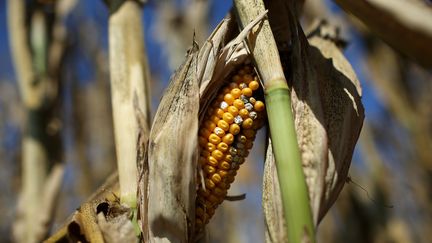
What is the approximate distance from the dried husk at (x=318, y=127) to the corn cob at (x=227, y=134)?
0.23 ft

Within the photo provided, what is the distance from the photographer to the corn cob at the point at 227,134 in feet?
3.44

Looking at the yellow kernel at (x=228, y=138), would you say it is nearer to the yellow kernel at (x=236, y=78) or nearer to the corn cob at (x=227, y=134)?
the corn cob at (x=227, y=134)

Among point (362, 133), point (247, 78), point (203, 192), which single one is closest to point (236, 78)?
point (247, 78)

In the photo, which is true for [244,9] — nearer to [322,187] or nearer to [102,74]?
[322,187]

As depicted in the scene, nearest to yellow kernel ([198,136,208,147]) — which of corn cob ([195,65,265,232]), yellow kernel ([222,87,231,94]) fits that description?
corn cob ([195,65,265,232])

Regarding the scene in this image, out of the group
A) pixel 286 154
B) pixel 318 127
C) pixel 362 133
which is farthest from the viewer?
pixel 362 133

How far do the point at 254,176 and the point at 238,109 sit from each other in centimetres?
898

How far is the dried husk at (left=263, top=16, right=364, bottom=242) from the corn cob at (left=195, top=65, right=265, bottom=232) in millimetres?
72

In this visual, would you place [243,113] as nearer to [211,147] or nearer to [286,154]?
[211,147]

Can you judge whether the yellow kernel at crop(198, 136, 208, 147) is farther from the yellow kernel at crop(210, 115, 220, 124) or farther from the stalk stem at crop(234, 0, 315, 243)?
the stalk stem at crop(234, 0, 315, 243)

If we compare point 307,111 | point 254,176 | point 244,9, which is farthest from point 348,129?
point 254,176

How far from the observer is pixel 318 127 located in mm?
997

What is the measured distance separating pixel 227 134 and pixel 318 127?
0.57 ft

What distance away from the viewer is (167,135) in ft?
3.44
